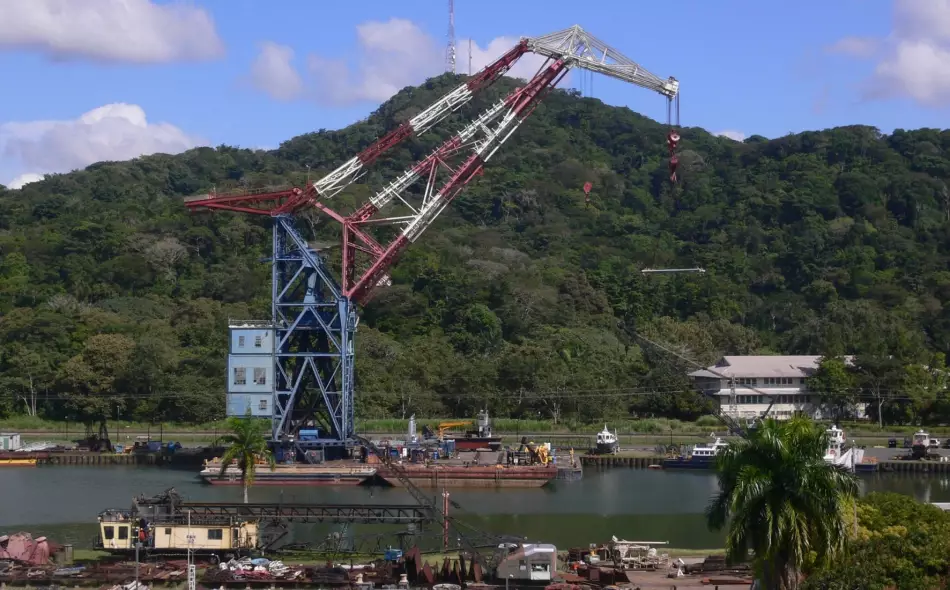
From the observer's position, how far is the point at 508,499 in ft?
143

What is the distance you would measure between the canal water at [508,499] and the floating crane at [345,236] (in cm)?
437

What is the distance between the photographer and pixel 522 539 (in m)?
30.4

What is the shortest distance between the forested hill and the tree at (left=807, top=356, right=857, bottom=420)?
4.27 m

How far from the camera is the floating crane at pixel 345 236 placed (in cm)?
4881

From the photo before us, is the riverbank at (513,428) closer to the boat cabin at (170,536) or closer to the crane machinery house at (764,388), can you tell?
the crane machinery house at (764,388)

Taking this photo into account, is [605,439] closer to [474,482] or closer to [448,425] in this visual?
[448,425]

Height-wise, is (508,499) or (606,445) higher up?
(606,445)

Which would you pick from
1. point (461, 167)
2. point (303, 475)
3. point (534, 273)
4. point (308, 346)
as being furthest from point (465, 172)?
point (534, 273)

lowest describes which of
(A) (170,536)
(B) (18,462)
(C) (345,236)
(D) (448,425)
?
(A) (170,536)

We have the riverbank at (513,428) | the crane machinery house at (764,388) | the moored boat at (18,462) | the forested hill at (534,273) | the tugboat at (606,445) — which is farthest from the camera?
the forested hill at (534,273)

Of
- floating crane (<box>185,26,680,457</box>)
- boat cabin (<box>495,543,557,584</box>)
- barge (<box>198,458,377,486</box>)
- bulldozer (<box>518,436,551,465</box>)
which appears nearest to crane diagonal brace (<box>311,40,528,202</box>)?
floating crane (<box>185,26,680,457</box>)

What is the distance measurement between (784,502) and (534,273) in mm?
70095

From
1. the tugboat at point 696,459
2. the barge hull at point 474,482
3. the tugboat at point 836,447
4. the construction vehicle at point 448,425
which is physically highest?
the construction vehicle at point 448,425

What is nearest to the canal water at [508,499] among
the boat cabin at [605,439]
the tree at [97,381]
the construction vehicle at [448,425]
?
the boat cabin at [605,439]
